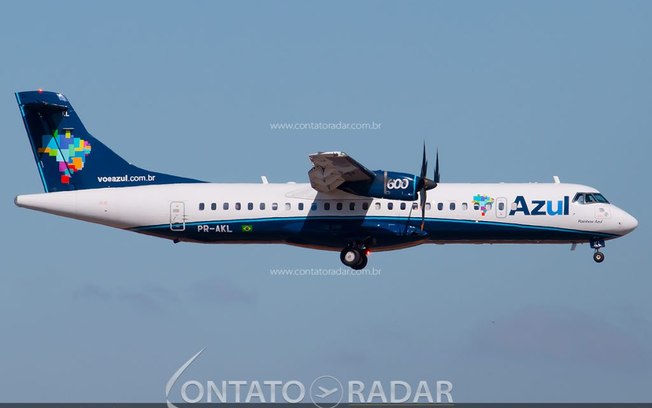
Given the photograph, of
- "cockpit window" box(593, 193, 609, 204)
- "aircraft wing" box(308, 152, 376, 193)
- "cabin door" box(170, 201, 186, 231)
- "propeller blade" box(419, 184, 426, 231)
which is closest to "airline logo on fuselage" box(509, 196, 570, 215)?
"cockpit window" box(593, 193, 609, 204)

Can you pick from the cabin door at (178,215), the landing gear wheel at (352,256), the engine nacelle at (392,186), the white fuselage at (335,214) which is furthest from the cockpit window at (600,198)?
the cabin door at (178,215)

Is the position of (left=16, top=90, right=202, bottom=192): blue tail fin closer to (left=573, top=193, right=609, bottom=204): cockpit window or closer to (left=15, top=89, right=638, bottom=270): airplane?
(left=15, top=89, right=638, bottom=270): airplane

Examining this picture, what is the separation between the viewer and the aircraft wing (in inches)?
1174

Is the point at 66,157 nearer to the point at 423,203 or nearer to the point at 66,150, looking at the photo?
the point at 66,150

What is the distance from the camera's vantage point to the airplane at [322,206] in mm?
31625

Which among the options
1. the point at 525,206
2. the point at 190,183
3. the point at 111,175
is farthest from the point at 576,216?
the point at 111,175

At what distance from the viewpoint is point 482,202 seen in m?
31.7

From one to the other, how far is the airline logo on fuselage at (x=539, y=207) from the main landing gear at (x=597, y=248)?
1.33 metres

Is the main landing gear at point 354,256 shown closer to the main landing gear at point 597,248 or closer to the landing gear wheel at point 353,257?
the landing gear wheel at point 353,257

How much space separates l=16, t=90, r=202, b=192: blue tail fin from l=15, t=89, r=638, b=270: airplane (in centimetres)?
3

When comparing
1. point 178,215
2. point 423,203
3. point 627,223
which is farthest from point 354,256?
point 627,223

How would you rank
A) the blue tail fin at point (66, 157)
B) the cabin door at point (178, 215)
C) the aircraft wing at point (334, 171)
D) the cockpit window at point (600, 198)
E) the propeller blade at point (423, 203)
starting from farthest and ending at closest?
the blue tail fin at point (66, 157)
the cabin door at point (178, 215)
the cockpit window at point (600, 198)
the propeller blade at point (423, 203)
the aircraft wing at point (334, 171)

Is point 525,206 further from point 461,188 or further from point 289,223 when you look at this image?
point 289,223
